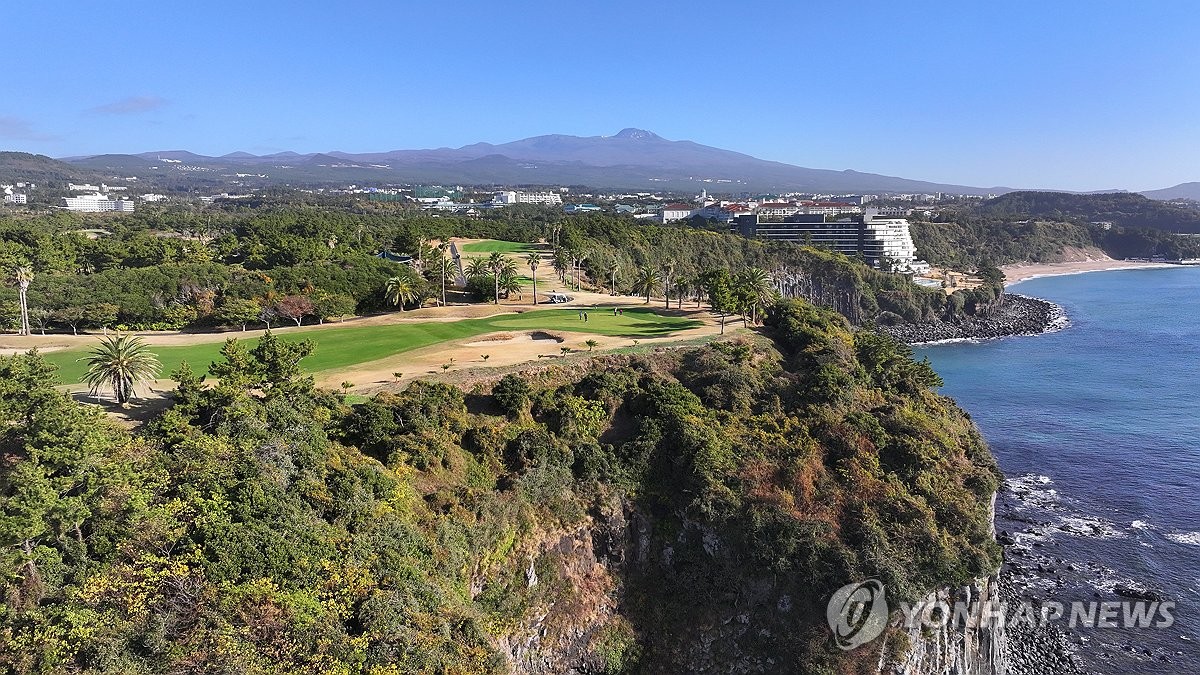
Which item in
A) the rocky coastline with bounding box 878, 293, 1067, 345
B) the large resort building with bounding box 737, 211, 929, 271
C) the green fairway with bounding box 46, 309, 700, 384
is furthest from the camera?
the large resort building with bounding box 737, 211, 929, 271

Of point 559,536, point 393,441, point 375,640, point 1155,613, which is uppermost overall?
point 393,441

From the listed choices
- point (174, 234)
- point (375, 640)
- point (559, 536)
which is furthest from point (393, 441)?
point (174, 234)

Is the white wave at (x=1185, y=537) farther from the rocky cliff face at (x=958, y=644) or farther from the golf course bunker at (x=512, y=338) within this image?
the golf course bunker at (x=512, y=338)

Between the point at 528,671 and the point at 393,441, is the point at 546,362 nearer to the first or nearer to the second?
the point at 393,441

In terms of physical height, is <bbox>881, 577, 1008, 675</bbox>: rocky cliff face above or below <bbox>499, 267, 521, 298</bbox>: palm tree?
below

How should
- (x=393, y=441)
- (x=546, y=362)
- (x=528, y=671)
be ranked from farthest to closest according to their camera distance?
(x=546, y=362) < (x=393, y=441) < (x=528, y=671)

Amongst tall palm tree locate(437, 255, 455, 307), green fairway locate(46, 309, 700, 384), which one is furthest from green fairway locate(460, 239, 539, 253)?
green fairway locate(46, 309, 700, 384)

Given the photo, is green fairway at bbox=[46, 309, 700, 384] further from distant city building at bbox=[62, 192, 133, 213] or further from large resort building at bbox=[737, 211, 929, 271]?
distant city building at bbox=[62, 192, 133, 213]
